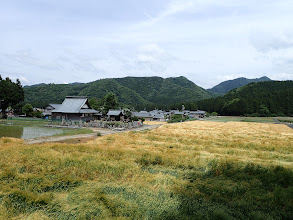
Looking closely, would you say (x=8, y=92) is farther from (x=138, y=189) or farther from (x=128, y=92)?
(x=128, y=92)

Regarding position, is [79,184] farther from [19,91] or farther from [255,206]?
[19,91]

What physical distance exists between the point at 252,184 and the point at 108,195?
16.4ft

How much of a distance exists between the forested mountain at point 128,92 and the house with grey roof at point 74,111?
5268cm

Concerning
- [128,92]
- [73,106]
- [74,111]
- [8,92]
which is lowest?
[74,111]

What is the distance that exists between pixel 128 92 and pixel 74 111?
103509 mm

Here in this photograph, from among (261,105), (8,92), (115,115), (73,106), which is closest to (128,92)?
(261,105)

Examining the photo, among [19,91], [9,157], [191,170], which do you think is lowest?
[191,170]

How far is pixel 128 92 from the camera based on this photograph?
142m

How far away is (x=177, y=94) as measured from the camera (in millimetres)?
157375

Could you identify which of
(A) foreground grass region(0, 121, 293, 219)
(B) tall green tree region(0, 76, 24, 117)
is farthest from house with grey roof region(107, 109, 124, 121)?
(A) foreground grass region(0, 121, 293, 219)

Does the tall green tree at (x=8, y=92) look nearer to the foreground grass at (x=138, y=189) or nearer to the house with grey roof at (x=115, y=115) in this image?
the house with grey roof at (x=115, y=115)

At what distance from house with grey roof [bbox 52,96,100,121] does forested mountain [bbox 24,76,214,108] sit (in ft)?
173

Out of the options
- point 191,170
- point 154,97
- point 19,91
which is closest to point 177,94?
point 154,97

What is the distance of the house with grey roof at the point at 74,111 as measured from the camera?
3962cm
